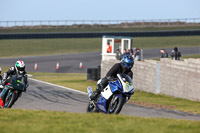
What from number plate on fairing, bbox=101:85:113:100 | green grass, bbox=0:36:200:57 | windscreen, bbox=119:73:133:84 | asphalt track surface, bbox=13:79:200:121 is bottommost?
asphalt track surface, bbox=13:79:200:121

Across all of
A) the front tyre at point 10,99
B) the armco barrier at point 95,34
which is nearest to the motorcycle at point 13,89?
the front tyre at point 10,99

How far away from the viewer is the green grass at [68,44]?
58906mm

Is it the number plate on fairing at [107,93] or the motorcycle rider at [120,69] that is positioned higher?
the motorcycle rider at [120,69]

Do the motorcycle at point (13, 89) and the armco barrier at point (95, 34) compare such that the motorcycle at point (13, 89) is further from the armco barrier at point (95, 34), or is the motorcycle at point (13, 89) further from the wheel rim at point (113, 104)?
the armco barrier at point (95, 34)

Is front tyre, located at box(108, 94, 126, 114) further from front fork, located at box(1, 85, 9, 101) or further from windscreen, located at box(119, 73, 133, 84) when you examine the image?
front fork, located at box(1, 85, 9, 101)

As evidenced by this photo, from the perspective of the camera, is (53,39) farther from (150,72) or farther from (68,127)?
(68,127)

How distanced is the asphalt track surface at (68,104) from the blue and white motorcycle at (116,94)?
3137 mm

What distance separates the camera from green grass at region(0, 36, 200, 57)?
58.9 meters

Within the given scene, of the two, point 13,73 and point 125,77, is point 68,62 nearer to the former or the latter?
point 13,73

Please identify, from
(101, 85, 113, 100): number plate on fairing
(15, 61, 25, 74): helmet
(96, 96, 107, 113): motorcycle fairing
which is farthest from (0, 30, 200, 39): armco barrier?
(101, 85, 113, 100): number plate on fairing

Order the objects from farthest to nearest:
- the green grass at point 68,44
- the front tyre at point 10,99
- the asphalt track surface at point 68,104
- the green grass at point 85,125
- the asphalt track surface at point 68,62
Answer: the green grass at point 68,44 < the asphalt track surface at point 68,62 < the asphalt track surface at point 68,104 < the front tyre at point 10,99 < the green grass at point 85,125

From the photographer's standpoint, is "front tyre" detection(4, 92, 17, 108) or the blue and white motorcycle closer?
the blue and white motorcycle

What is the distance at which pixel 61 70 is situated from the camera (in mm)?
40500

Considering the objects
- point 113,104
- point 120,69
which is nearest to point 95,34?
point 120,69
